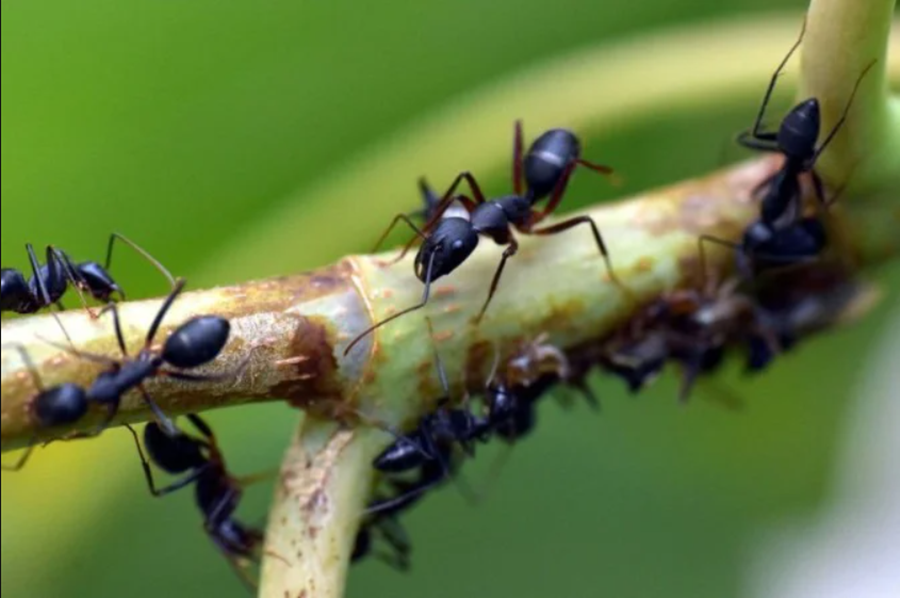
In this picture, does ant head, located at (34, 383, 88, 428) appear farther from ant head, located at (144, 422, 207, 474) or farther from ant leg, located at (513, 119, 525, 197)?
ant leg, located at (513, 119, 525, 197)

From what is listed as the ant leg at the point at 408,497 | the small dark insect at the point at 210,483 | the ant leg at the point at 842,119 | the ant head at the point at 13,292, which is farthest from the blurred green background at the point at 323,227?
the ant leg at the point at 842,119

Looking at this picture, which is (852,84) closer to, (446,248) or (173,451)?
(446,248)

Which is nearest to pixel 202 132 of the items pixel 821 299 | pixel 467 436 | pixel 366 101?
pixel 366 101

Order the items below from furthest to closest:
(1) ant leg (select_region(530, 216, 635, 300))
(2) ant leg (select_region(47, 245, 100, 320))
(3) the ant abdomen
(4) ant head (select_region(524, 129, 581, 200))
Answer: (4) ant head (select_region(524, 129, 581, 200)) < (2) ant leg (select_region(47, 245, 100, 320)) < (1) ant leg (select_region(530, 216, 635, 300)) < (3) the ant abdomen

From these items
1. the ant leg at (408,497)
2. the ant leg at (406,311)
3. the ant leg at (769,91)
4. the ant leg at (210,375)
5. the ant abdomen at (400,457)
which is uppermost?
the ant leg at (210,375)

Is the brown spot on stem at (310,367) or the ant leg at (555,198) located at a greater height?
the brown spot on stem at (310,367)

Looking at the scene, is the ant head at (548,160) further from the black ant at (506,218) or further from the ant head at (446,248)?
the ant head at (446,248)

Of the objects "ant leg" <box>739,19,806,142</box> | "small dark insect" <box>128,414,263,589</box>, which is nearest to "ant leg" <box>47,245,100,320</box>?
"small dark insect" <box>128,414,263,589</box>

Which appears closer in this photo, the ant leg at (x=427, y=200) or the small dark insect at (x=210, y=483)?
the small dark insect at (x=210, y=483)
